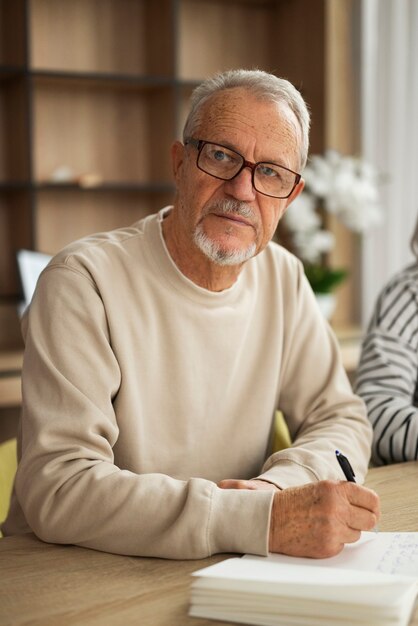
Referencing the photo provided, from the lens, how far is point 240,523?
1.10 m

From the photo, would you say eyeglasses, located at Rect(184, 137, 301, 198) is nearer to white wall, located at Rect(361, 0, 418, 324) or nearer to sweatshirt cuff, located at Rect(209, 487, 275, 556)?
sweatshirt cuff, located at Rect(209, 487, 275, 556)

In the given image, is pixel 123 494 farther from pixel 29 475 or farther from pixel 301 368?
pixel 301 368

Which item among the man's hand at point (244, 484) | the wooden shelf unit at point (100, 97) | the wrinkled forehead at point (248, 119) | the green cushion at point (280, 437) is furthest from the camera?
the wooden shelf unit at point (100, 97)

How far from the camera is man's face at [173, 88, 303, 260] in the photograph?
1.41 meters

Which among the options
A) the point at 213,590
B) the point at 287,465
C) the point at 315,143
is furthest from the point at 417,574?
the point at 315,143

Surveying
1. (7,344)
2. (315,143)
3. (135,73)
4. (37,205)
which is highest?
(135,73)

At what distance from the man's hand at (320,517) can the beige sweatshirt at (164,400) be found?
0.09ft

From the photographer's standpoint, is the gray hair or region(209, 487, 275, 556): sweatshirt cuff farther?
the gray hair

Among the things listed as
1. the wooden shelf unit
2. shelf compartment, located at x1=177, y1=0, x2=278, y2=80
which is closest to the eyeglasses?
the wooden shelf unit

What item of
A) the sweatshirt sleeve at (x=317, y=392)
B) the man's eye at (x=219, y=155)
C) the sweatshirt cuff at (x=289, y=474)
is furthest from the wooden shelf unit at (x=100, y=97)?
the sweatshirt cuff at (x=289, y=474)

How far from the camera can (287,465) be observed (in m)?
1.36

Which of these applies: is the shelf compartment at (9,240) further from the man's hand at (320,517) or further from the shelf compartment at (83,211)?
the man's hand at (320,517)

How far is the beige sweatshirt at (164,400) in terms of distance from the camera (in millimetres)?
1136

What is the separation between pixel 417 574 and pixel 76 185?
9.74 feet
